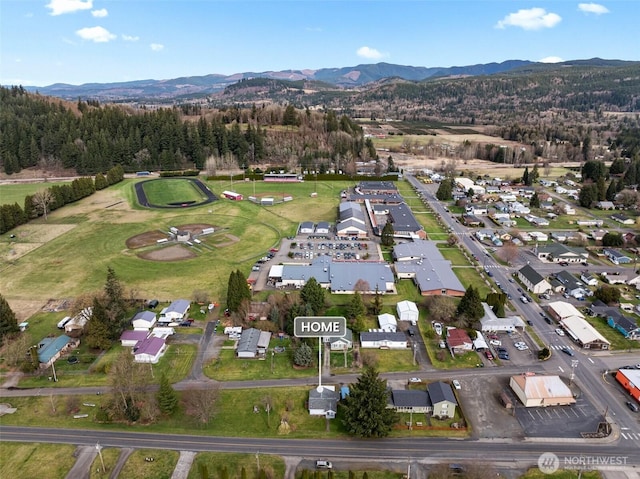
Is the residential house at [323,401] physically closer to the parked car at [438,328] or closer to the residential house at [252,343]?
the residential house at [252,343]

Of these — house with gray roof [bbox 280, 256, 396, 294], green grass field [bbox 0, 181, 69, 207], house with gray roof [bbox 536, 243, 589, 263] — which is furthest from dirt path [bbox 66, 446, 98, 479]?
green grass field [bbox 0, 181, 69, 207]

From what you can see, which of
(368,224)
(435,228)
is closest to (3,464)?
(368,224)

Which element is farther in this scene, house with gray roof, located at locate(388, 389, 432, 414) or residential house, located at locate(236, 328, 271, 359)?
residential house, located at locate(236, 328, 271, 359)

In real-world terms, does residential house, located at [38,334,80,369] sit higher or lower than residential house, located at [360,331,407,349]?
higher

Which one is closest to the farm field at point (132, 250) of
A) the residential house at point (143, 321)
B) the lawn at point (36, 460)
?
the residential house at point (143, 321)

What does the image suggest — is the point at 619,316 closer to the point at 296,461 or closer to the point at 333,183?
the point at 296,461

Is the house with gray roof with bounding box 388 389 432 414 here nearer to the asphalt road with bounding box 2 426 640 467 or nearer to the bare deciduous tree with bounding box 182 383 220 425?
the asphalt road with bounding box 2 426 640 467
